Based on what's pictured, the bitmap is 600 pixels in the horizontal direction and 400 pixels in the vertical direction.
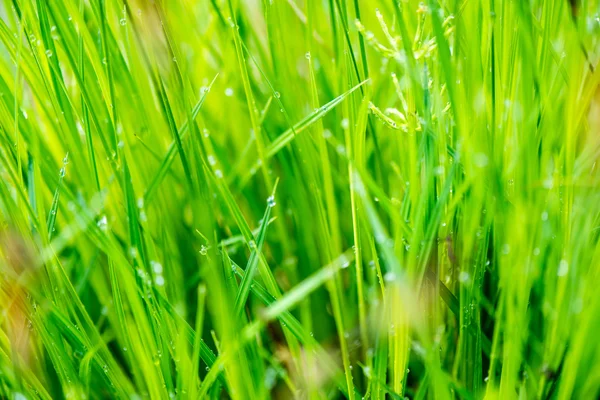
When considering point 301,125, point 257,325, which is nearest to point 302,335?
point 257,325

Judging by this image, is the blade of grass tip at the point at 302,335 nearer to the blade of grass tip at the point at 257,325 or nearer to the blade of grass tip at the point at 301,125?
the blade of grass tip at the point at 257,325

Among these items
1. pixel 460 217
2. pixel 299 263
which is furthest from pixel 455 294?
pixel 299 263

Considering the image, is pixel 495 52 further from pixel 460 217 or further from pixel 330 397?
pixel 330 397

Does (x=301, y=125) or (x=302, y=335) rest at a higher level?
(x=301, y=125)

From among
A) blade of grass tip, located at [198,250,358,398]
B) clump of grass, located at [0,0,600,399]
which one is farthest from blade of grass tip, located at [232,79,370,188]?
blade of grass tip, located at [198,250,358,398]

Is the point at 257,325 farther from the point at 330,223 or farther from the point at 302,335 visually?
the point at 330,223

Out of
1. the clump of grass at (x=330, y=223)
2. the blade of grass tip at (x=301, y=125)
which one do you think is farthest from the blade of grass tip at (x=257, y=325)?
the blade of grass tip at (x=301, y=125)

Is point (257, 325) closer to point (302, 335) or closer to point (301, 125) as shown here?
point (302, 335)

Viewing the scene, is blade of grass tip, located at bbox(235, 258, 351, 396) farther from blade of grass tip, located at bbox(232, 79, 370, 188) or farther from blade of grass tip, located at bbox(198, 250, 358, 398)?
blade of grass tip, located at bbox(232, 79, 370, 188)
